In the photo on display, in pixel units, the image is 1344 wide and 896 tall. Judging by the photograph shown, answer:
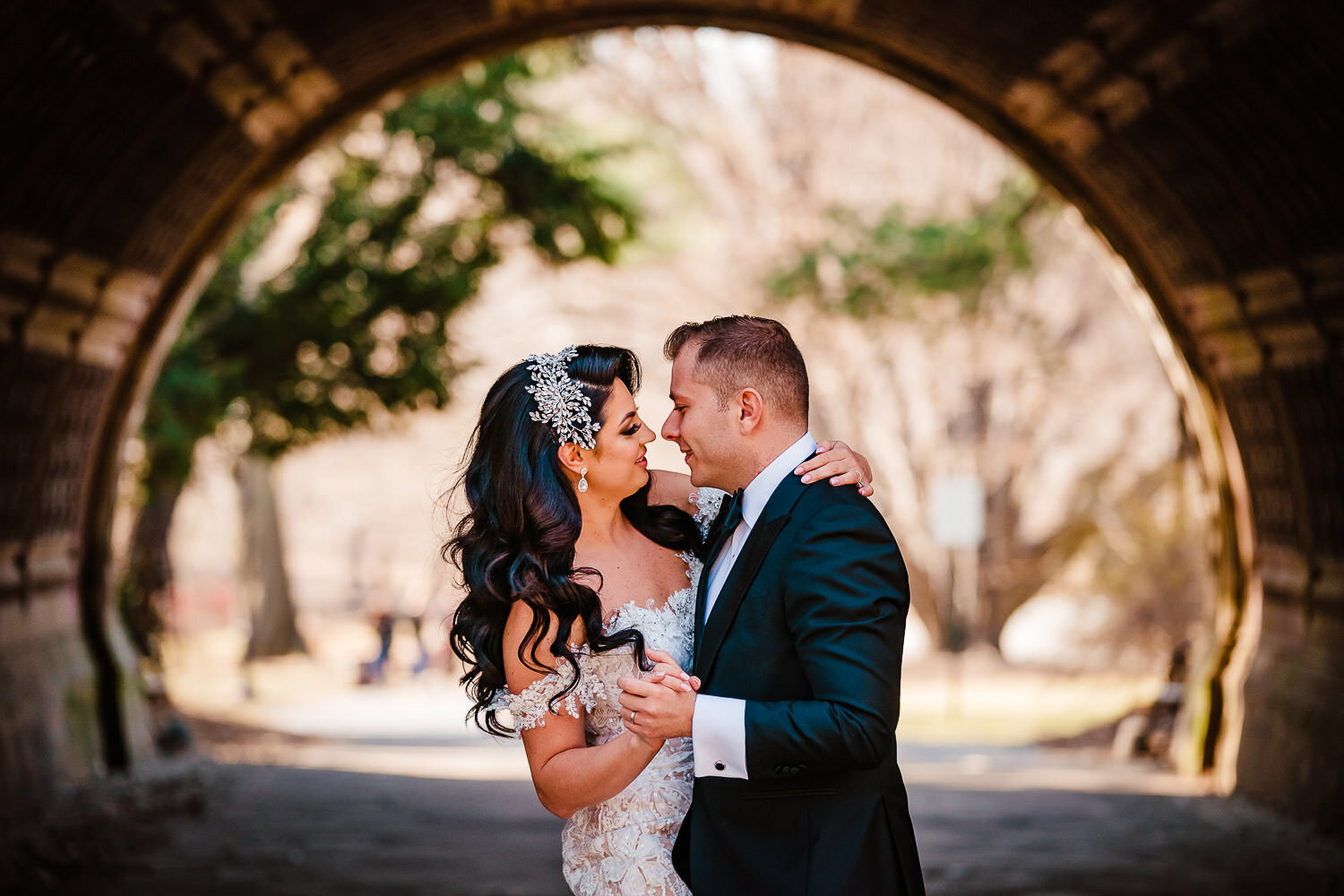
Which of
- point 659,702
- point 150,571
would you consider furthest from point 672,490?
point 150,571

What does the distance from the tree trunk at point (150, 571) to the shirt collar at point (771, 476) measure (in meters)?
13.0

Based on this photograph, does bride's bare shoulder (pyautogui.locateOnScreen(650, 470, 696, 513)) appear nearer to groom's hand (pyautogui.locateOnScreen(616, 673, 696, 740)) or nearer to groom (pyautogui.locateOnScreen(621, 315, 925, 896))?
groom (pyautogui.locateOnScreen(621, 315, 925, 896))

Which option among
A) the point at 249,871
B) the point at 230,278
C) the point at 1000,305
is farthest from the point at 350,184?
the point at 1000,305

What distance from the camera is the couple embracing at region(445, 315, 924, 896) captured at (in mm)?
3137

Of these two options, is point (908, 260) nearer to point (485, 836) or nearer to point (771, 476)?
point (485, 836)

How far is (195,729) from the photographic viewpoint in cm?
1529

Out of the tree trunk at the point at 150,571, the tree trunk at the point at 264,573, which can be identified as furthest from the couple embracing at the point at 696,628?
the tree trunk at the point at 264,573

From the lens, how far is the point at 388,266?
1345 cm

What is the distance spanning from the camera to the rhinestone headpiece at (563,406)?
376cm

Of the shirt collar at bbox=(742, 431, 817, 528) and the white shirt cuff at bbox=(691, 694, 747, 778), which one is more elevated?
the shirt collar at bbox=(742, 431, 817, 528)

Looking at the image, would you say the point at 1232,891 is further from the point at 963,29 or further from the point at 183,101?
the point at 183,101

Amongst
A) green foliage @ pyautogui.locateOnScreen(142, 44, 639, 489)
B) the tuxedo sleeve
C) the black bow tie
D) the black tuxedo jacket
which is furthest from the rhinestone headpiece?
green foliage @ pyautogui.locateOnScreen(142, 44, 639, 489)

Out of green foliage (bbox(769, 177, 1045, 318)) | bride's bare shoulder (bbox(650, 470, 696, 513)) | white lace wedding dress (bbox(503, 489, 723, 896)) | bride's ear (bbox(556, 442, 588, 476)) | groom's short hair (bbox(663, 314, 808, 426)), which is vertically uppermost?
green foliage (bbox(769, 177, 1045, 318))

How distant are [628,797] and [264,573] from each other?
23.6 meters
